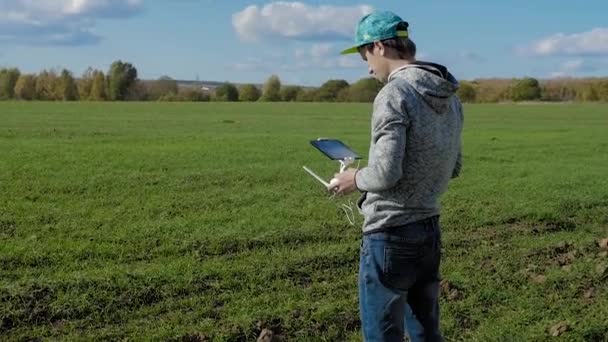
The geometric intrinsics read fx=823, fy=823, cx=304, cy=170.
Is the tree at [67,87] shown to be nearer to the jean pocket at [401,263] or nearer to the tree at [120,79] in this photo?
the tree at [120,79]

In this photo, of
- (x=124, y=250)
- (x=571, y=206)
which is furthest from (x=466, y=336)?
(x=571, y=206)

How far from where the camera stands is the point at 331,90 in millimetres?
90562

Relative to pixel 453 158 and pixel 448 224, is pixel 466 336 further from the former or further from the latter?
pixel 448 224

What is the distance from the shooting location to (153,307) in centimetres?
633

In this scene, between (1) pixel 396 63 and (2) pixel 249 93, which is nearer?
(1) pixel 396 63

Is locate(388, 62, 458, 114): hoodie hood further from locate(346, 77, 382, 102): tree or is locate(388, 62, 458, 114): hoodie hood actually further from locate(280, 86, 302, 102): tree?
locate(280, 86, 302, 102): tree

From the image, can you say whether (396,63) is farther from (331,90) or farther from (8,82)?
(8,82)

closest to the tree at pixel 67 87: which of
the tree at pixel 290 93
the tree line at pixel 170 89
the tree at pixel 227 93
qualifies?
the tree line at pixel 170 89

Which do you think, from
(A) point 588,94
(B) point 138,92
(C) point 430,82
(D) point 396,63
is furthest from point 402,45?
(B) point 138,92

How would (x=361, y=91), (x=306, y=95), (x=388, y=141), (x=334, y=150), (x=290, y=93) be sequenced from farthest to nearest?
(x=290, y=93) < (x=306, y=95) < (x=361, y=91) < (x=334, y=150) < (x=388, y=141)

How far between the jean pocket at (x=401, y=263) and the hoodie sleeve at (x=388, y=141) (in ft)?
1.15

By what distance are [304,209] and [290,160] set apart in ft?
20.0

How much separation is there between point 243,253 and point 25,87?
87216 millimetres

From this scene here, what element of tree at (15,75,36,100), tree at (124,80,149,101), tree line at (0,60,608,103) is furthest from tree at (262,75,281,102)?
tree at (15,75,36,100)
